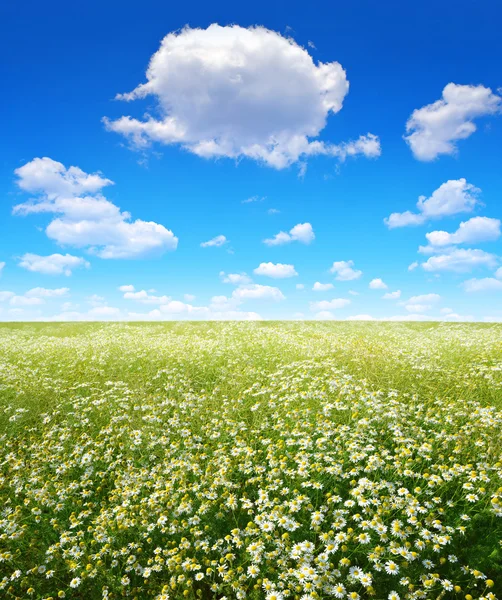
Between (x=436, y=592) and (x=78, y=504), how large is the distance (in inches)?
203

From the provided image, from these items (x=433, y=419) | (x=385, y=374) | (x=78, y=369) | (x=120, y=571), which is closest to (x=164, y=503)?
(x=120, y=571)

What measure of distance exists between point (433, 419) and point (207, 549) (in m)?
4.71

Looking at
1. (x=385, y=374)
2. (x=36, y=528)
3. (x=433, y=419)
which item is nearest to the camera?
(x=36, y=528)

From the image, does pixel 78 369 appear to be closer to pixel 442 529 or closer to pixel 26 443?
pixel 26 443

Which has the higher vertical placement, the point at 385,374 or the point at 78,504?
the point at 385,374

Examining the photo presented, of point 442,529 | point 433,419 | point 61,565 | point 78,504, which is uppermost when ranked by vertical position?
point 433,419

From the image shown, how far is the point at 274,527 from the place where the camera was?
4.95 meters

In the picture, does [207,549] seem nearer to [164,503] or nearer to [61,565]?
[164,503]

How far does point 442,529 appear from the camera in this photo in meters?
4.67

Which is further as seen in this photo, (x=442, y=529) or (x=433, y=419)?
(x=433, y=419)

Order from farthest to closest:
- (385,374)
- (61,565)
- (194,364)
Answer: (194,364) < (385,374) < (61,565)

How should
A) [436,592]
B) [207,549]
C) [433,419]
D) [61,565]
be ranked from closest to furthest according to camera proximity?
[436,592], [207,549], [61,565], [433,419]

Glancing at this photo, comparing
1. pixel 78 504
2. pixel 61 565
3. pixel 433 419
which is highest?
pixel 433 419

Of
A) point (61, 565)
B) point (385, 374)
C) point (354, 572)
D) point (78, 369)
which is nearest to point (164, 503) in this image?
point (61, 565)
